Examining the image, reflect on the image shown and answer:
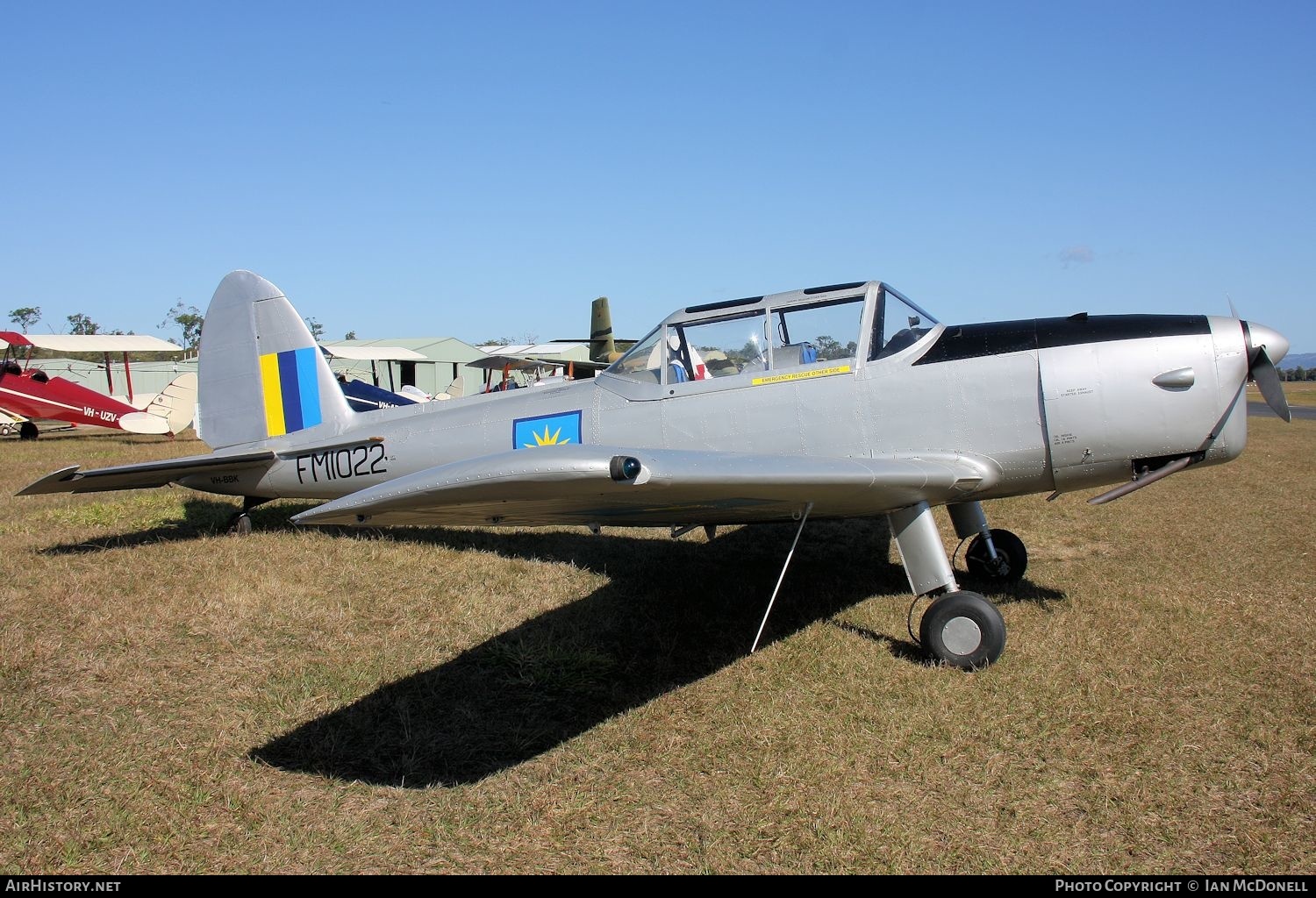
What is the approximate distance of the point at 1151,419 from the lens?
463cm

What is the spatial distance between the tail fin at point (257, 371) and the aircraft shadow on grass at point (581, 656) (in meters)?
1.53

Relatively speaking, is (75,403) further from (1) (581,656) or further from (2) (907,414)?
(2) (907,414)

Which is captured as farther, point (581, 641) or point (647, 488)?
point (581, 641)

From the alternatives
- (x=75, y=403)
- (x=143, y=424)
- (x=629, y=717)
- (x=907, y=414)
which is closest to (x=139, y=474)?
(x=629, y=717)

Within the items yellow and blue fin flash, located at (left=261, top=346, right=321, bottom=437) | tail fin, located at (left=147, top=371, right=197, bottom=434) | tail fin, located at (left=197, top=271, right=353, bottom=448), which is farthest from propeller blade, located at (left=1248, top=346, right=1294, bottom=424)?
tail fin, located at (left=147, top=371, right=197, bottom=434)

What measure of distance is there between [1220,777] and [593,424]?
3852mm

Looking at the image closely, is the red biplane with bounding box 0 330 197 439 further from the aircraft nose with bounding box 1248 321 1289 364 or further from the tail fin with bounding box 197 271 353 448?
the aircraft nose with bounding box 1248 321 1289 364

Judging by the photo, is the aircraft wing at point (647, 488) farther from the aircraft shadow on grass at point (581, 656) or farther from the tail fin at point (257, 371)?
the tail fin at point (257, 371)

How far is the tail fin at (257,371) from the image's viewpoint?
7.28 meters

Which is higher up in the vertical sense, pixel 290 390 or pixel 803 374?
pixel 290 390

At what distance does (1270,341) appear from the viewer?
463cm

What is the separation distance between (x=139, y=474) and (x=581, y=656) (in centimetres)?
424
